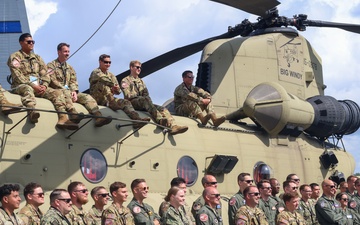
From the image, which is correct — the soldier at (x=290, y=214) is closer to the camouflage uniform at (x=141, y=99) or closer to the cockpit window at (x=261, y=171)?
the camouflage uniform at (x=141, y=99)

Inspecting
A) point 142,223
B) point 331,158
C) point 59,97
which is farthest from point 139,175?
point 331,158

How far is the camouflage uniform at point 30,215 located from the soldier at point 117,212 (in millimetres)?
842

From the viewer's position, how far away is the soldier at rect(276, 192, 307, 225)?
9.44 metres

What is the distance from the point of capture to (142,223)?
30.6 ft

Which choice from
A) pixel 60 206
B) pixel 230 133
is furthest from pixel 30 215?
pixel 230 133

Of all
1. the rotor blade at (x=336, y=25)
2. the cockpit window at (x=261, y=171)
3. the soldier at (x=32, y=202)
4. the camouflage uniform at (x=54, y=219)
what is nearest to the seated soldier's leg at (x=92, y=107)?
the soldier at (x=32, y=202)

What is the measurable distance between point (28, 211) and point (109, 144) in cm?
374

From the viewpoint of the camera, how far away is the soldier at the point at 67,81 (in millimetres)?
11742

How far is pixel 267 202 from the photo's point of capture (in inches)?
435

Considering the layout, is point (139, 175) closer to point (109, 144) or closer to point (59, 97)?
point (109, 144)

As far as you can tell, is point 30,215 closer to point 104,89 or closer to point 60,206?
point 60,206

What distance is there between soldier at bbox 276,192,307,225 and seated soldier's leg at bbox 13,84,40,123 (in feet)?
12.8

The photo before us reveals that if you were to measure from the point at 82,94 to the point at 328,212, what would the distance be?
4.45 m

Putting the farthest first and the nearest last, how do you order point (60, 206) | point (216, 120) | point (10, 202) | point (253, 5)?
point (253, 5) → point (216, 120) → point (60, 206) → point (10, 202)
